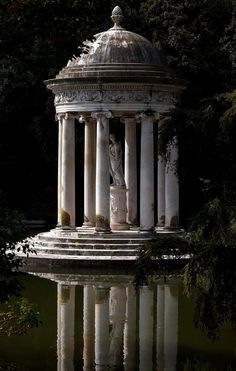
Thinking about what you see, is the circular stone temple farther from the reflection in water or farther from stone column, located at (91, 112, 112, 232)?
the reflection in water

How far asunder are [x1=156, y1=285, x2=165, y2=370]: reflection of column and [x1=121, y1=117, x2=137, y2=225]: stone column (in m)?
8.64

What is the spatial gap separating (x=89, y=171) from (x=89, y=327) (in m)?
14.0

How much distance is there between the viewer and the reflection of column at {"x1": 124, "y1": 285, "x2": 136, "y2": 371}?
1613cm

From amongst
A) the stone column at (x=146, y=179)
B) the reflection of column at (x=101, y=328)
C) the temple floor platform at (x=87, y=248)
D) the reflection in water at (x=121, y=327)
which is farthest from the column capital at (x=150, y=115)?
the reflection of column at (x=101, y=328)

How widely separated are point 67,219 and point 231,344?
14.8m

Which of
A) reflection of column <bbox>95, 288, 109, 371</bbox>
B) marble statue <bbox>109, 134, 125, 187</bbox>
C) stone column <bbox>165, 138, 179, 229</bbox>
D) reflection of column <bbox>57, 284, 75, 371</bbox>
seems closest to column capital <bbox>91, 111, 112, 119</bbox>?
marble statue <bbox>109, 134, 125, 187</bbox>

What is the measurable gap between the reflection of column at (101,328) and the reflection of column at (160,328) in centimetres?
82

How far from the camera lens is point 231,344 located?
57.9 feet

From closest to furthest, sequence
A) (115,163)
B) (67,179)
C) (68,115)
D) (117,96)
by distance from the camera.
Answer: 1. (117,96)
2. (67,179)
3. (68,115)
4. (115,163)

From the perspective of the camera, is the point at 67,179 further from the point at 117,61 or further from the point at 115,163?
the point at 117,61

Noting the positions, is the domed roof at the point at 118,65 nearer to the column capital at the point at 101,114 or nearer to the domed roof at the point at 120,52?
the domed roof at the point at 120,52

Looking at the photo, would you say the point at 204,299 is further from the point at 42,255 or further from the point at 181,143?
the point at 42,255

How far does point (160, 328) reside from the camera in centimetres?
1945

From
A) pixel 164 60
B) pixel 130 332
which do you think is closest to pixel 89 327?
pixel 130 332
